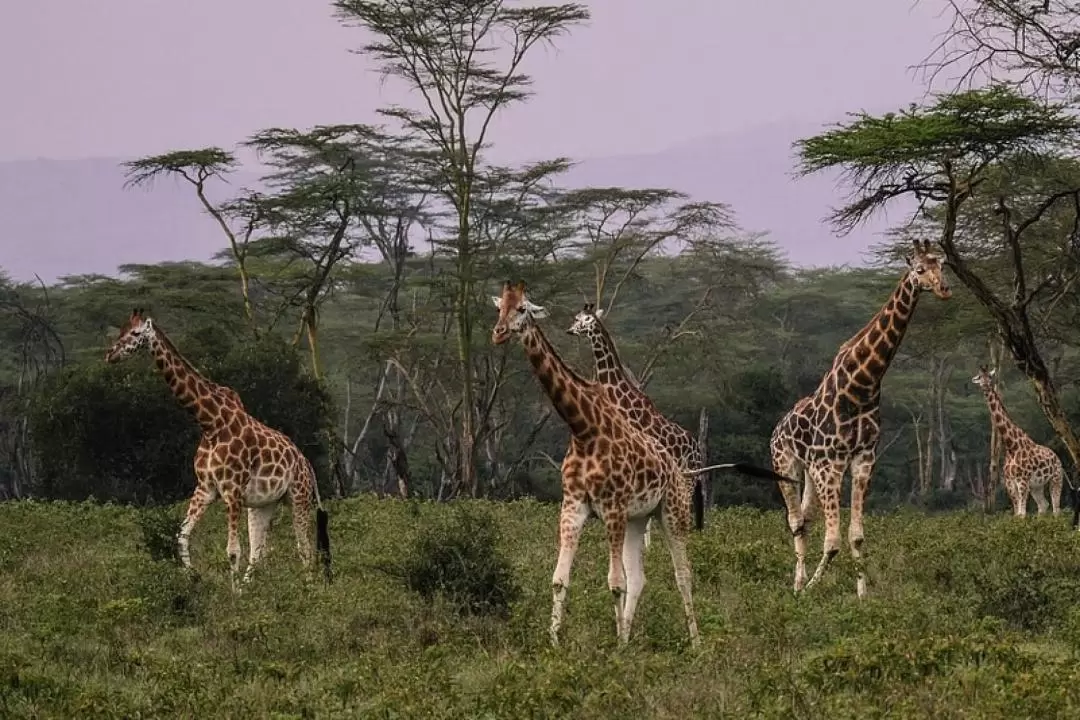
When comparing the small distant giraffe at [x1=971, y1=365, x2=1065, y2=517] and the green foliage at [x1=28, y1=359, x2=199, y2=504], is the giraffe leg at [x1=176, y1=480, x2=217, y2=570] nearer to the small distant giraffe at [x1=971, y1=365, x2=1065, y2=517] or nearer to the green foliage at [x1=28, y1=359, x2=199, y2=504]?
the green foliage at [x1=28, y1=359, x2=199, y2=504]

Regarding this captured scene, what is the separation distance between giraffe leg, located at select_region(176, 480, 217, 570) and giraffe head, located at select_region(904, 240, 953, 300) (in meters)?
5.67

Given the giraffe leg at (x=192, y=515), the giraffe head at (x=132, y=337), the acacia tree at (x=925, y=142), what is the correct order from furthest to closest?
the acacia tree at (x=925, y=142)
the giraffe head at (x=132, y=337)
the giraffe leg at (x=192, y=515)

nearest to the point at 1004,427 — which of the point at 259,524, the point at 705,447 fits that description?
the point at 259,524

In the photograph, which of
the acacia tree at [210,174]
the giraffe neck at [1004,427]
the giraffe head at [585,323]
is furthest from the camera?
the acacia tree at [210,174]

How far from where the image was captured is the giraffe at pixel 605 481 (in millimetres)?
9414

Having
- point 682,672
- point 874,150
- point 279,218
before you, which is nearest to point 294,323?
point 279,218

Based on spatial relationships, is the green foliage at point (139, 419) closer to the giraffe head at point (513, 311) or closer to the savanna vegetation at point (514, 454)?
the savanna vegetation at point (514, 454)

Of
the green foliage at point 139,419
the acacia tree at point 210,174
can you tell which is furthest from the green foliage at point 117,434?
the acacia tree at point 210,174

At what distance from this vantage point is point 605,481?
9.41m

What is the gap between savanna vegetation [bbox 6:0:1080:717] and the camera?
8.58m

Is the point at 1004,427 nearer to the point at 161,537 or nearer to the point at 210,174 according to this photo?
the point at 161,537

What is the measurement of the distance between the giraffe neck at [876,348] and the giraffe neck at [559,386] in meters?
3.31

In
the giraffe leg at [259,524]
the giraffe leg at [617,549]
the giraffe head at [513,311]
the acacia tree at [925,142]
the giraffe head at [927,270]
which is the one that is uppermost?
the acacia tree at [925,142]

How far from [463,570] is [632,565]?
206 centimetres
